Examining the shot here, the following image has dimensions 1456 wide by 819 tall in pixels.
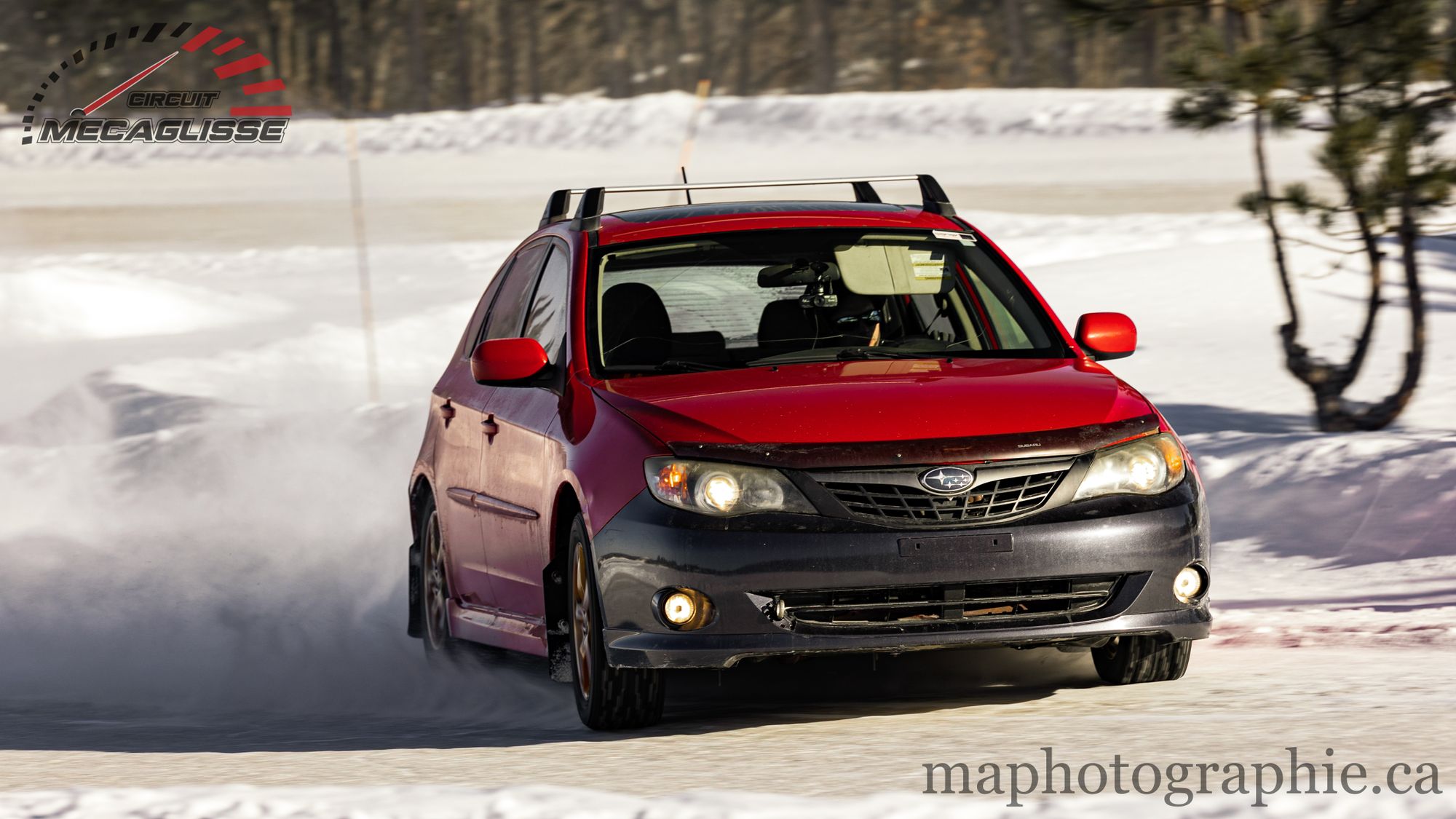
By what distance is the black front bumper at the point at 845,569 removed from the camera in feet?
20.5

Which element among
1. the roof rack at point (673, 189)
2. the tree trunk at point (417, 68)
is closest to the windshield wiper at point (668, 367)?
the roof rack at point (673, 189)

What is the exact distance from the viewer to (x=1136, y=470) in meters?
6.53

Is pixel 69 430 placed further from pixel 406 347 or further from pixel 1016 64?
pixel 1016 64

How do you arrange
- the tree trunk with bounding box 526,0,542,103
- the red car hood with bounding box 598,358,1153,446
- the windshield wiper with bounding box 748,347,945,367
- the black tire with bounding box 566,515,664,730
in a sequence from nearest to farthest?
the red car hood with bounding box 598,358,1153,446
the black tire with bounding box 566,515,664,730
the windshield wiper with bounding box 748,347,945,367
the tree trunk with bounding box 526,0,542,103

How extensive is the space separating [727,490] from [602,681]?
78 centimetres

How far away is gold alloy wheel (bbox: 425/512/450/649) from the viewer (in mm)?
8875

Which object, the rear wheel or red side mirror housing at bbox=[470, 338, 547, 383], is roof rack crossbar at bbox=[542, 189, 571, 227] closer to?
the rear wheel

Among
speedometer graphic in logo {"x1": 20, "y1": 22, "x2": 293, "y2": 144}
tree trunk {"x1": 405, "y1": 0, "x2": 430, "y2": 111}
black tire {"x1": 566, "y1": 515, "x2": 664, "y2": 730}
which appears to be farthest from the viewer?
tree trunk {"x1": 405, "y1": 0, "x2": 430, "y2": 111}

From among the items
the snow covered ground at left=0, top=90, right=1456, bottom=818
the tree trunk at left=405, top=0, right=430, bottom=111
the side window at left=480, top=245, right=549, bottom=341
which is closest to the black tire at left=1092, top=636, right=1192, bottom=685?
the snow covered ground at left=0, top=90, right=1456, bottom=818

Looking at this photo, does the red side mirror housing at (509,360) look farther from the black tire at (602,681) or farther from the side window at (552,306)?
the black tire at (602,681)

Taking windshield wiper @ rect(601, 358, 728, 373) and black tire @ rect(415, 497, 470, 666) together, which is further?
black tire @ rect(415, 497, 470, 666)

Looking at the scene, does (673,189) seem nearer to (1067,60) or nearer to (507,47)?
(1067,60)

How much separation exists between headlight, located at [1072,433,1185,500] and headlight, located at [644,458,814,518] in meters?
0.83

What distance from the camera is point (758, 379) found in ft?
22.6
